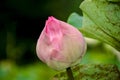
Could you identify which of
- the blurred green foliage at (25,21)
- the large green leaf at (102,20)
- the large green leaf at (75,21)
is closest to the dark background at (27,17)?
the blurred green foliage at (25,21)

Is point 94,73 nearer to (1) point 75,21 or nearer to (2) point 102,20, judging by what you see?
(2) point 102,20

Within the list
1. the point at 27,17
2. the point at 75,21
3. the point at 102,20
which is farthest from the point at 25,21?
the point at 102,20

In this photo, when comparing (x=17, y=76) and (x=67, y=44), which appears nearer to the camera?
(x=67, y=44)

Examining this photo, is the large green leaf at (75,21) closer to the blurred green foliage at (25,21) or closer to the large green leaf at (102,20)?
the large green leaf at (102,20)

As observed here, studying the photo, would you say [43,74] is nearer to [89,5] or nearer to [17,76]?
[17,76]

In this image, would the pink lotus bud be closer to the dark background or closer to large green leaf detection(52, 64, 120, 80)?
large green leaf detection(52, 64, 120, 80)

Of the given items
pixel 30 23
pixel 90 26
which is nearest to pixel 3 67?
pixel 90 26
